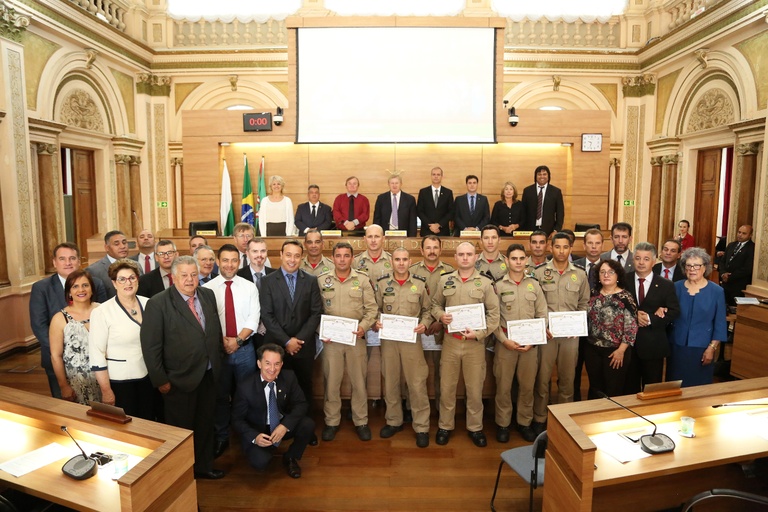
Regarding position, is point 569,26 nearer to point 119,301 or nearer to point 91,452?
point 119,301

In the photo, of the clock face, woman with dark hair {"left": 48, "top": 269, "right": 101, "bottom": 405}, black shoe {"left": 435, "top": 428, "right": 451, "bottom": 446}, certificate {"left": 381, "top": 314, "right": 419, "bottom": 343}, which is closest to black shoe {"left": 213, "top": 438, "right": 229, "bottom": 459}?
woman with dark hair {"left": 48, "top": 269, "right": 101, "bottom": 405}

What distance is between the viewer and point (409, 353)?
3.79m

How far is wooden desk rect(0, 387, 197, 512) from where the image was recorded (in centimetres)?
197

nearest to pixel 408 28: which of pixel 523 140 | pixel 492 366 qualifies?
pixel 523 140

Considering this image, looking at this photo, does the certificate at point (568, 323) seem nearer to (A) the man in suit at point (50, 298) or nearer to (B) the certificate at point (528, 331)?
(B) the certificate at point (528, 331)

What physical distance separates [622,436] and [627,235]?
254 centimetres

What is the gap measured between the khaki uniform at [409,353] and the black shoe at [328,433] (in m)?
0.50

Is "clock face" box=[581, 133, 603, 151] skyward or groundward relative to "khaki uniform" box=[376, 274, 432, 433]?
skyward

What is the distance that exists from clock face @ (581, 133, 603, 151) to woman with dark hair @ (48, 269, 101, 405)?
7474 millimetres

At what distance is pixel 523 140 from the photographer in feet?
26.0

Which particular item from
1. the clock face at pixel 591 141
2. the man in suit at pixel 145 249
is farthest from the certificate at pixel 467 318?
the clock face at pixel 591 141

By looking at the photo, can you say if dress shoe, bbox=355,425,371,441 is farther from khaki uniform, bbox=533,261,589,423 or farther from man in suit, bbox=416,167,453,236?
man in suit, bbox=416,167,453,236

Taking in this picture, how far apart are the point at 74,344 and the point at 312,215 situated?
3583 mm

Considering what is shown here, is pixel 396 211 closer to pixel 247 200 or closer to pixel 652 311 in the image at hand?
pixel 247 200
